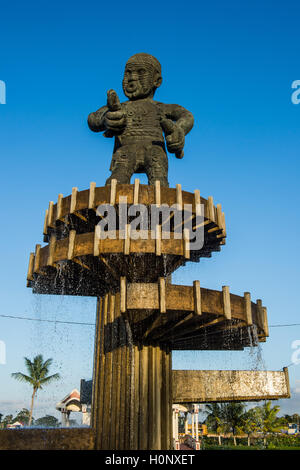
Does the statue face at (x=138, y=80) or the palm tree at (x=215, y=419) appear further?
the palm tree at (x=215, y=419)

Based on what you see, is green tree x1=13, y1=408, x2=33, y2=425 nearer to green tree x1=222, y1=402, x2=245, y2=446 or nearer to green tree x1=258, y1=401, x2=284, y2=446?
green tree x1=222, y1=402, x2=245, y2=446

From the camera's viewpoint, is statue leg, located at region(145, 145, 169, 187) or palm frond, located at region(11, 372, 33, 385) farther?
palm frond, located at region(11, 372, 33, 385)

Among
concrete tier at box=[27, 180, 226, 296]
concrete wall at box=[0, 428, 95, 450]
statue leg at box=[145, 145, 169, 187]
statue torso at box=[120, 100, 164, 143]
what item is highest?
statue torso at box=[120, 100, 164, 143]

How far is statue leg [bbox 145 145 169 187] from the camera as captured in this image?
11.5 meters

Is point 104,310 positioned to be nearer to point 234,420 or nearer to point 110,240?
point 110,240

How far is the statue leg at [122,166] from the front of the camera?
11.5 metres

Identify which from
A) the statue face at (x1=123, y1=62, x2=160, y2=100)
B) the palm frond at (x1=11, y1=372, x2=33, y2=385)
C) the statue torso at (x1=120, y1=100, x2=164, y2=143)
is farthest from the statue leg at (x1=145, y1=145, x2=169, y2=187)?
the palm frond at (x1=11, y1=372, x2=33, y2=385)

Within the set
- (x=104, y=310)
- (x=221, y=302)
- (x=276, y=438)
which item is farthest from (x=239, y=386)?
(x=276, y=438)

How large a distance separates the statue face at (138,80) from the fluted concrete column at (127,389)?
619 cm

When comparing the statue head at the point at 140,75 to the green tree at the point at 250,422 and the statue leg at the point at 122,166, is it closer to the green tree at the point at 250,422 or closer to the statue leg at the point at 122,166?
the statue leg at the point at 122,166

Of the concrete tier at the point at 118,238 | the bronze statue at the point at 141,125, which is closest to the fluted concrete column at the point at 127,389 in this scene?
the concrete tier at the point at 118,238

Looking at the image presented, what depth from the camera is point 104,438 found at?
928 centimetres

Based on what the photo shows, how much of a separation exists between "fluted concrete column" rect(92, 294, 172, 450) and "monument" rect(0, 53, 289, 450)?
2cm
